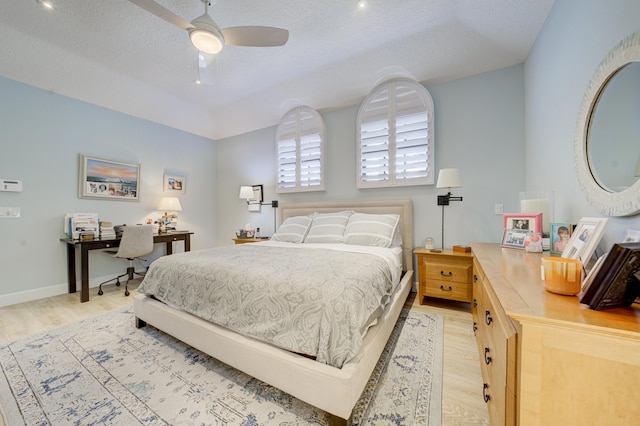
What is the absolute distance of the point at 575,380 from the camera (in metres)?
0.64

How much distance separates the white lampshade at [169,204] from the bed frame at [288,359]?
2331mm

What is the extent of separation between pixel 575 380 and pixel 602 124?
1282 mm

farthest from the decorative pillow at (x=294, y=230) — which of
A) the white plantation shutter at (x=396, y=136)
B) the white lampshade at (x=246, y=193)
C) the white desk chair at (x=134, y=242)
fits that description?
the white desk chair at (x=134, y=242)

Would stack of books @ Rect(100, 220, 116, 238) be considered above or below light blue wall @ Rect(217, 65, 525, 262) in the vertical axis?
below

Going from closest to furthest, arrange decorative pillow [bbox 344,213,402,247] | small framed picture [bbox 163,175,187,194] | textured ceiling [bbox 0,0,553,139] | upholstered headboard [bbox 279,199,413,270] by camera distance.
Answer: textured ceiling [bbox 0,0,553,139] < decorative pillow [bbox 344,213,402,247] < upholstered headboard [bbox 279,199,413,270] < small framed picture [bbox 163,175,187,194]

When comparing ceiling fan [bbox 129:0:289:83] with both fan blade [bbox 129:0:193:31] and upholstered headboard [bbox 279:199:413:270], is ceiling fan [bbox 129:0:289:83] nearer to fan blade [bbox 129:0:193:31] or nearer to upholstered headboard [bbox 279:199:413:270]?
fan blade [bbox 129:0:193:31]

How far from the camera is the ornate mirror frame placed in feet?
3.16

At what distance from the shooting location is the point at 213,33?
5.97ft

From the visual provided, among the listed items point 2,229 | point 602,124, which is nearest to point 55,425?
point 2,229

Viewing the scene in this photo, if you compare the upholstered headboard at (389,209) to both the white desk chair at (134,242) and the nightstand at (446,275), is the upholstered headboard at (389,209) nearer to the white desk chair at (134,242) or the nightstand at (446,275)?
the nightstand at (446,275)

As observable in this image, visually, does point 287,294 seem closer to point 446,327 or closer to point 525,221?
point 446,327

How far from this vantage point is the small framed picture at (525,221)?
1719 millimetres

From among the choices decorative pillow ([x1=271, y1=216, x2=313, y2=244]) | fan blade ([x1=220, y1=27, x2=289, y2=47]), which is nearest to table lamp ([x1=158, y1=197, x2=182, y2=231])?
decorative pillow ([x1=271, y1=216, x2=313, y2=244])

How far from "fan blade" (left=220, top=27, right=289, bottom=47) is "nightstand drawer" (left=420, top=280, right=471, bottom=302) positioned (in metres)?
2.76
